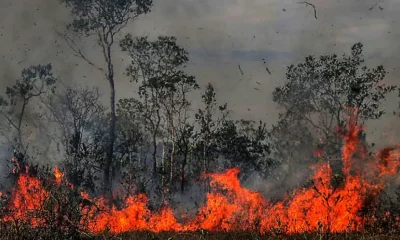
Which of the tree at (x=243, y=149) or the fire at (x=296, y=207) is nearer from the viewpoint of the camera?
the fire at (x=296, y=207)

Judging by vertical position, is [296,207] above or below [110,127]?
below

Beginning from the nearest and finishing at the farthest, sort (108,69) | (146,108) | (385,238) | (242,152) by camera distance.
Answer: (385,238), (108,69), (146,108), (242,152)

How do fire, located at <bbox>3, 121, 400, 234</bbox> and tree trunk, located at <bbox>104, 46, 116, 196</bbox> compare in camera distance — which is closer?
fire, located at <bbox>3, 121, 400, 234</bbox>

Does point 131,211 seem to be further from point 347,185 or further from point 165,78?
point 165,78

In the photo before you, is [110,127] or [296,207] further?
[110,127]

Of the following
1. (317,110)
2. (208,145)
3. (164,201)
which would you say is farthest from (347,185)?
(208,145)

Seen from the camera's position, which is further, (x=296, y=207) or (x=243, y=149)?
(x=243, y=149)

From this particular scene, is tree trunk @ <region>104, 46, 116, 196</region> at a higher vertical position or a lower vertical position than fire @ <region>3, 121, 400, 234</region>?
higher

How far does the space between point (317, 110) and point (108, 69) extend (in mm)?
16655

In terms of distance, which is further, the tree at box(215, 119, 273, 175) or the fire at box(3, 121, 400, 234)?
the tree at box(215, 119, 273, 175)

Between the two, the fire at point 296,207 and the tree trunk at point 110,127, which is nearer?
the fire at point 296,207

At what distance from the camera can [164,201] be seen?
3472cm

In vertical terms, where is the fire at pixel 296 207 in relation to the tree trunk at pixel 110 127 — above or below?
below

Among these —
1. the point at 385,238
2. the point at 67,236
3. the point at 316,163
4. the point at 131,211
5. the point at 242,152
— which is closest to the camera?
the point at 67,236
